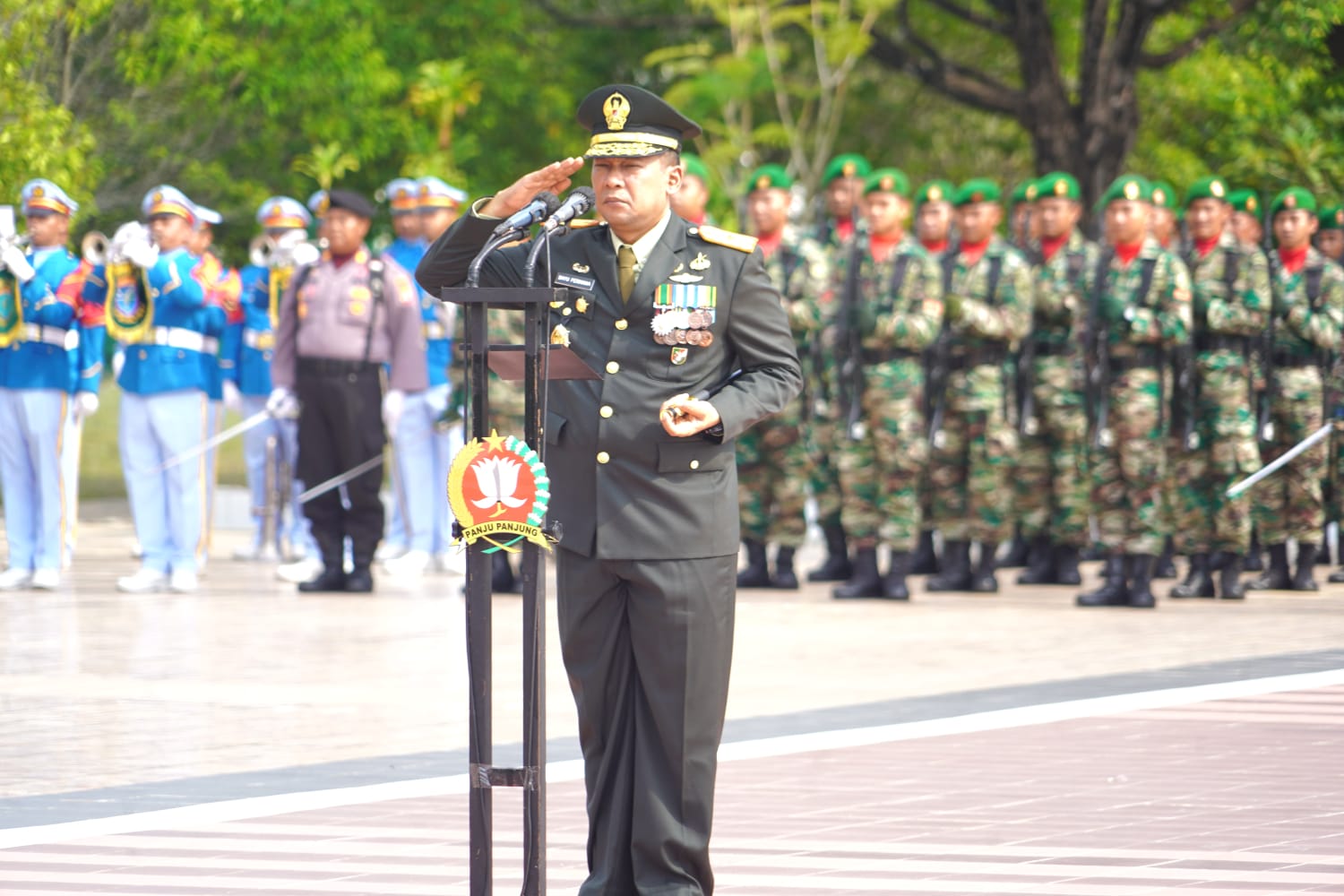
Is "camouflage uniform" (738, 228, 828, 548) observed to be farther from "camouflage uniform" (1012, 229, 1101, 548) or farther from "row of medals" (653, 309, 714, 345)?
"row of medals" (653, 309, 714, 345)

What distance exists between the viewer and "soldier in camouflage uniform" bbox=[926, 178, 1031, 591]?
13500mm

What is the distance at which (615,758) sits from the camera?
5.53 metres

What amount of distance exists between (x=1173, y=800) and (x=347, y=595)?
7.42m

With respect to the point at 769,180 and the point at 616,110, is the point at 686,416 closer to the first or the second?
the point at 616,110

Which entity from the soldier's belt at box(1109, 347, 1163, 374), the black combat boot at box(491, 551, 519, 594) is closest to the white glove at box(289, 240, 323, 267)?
the black combat boot at box(491, 551, 519, 594)

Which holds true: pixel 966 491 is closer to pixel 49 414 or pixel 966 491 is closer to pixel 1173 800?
pixel 49 414

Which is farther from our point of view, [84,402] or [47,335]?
[84,402]

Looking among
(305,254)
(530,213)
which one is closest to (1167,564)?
(305,254)

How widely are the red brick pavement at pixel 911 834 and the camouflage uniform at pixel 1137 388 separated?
453 cm

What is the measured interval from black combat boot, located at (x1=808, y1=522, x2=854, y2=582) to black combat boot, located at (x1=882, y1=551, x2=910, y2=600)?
47.2 inches

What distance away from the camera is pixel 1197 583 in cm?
1362

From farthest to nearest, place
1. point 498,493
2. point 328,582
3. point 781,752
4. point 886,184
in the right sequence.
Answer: point 328,582 < point 886,184 < point 781,752 < point 498,493

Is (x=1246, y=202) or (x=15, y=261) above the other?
(x=1246, y=202)

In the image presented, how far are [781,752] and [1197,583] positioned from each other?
6032 mm
